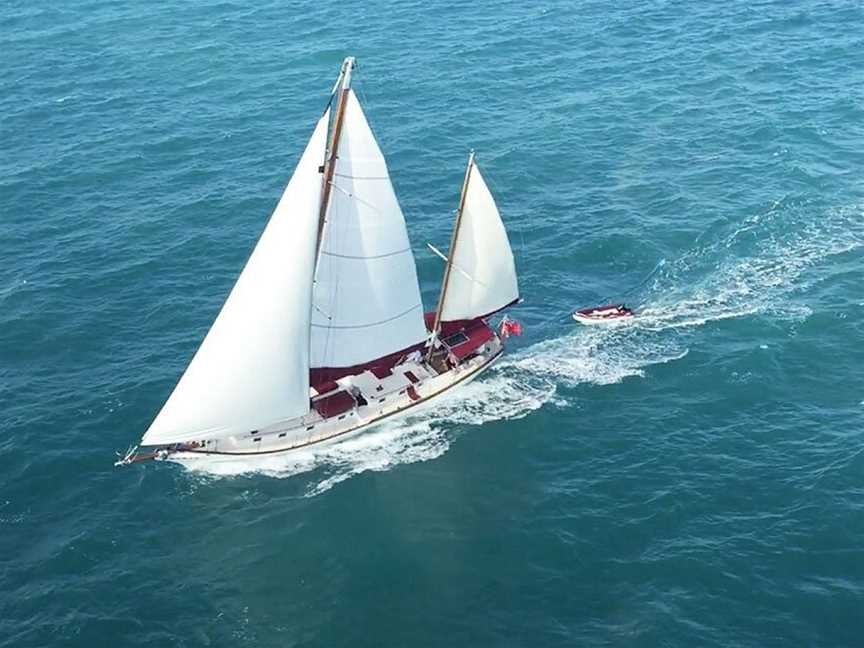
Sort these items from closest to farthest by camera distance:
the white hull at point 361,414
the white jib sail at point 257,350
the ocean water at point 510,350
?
1. the ocean water at point 510,350
2. the white jib sail at point 257,350
3. the white hull at point 361,414

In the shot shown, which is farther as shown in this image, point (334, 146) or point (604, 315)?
point (604, 315)

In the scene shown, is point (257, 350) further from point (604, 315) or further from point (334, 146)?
point (604, 315)

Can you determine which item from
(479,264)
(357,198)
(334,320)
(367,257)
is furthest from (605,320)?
(357,198)

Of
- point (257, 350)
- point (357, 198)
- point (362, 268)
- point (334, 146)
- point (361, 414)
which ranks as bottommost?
point (361, 414)

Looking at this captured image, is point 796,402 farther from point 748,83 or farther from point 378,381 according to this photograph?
point 748,83

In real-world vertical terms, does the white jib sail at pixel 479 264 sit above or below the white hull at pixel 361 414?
above

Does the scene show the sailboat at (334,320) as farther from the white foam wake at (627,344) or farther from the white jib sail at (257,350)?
the white foam wake at (627,344)

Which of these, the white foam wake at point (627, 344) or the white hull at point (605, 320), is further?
the white hull at point (605, 320)

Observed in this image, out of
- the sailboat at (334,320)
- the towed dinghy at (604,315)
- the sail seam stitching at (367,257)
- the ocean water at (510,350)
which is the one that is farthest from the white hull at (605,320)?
the sail seam stitching at (367,257)
